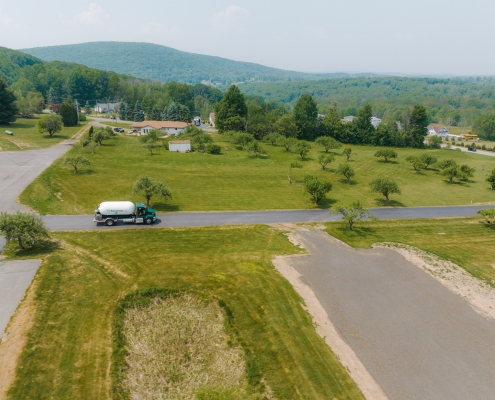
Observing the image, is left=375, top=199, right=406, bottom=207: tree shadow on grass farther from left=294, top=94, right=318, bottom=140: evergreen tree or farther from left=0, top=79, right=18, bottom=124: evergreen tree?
left=0, top=79, right=18, bottom=124: evergreen tree

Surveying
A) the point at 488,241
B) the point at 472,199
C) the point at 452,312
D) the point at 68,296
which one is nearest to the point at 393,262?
the point at 452,312

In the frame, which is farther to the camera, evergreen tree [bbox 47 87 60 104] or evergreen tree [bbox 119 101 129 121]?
evergreen tree [bbox 47 87 60 104]

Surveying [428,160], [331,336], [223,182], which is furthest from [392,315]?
[428,160]

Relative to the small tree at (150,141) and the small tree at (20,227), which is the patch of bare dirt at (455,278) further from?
the small tree at (150,141)

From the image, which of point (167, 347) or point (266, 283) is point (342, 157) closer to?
point (266, 283)

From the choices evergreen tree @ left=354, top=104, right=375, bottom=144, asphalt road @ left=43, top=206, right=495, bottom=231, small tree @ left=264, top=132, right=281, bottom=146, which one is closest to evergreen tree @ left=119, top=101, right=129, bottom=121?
small tree @ left=264, top=132, right=281, bottom=146

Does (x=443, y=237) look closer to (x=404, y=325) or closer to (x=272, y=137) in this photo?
(x=404, y=325)
